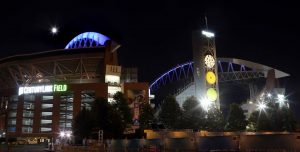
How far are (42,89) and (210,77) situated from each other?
62.7 metres

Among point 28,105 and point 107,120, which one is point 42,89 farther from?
point 107,120

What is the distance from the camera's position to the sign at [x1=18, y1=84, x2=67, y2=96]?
384 feet

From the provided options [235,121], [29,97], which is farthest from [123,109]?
[29,97]

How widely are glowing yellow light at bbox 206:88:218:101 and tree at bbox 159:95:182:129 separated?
11.8 meters

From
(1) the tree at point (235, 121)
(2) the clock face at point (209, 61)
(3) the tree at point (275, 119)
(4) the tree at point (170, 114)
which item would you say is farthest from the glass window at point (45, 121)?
(3) the tree at point (275, 119)

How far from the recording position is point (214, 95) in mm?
86875

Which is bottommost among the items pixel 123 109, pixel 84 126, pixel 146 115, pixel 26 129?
pixel 26 129

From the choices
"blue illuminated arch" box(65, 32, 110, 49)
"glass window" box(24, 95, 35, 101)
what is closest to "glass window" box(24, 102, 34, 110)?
"glass window" box(24, 95, 35, 101)

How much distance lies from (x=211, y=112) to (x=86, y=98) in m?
56.6

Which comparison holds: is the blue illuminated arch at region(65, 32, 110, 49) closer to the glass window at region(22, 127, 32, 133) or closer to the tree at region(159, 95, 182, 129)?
the glass window at region(22, 127, 32, 133)

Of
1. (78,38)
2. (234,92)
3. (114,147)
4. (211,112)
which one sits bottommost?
(114,147)

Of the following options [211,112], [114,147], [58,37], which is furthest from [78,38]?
[114,147]

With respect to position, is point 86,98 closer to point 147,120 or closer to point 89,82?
point 89,82

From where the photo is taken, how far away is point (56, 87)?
4611 inches
